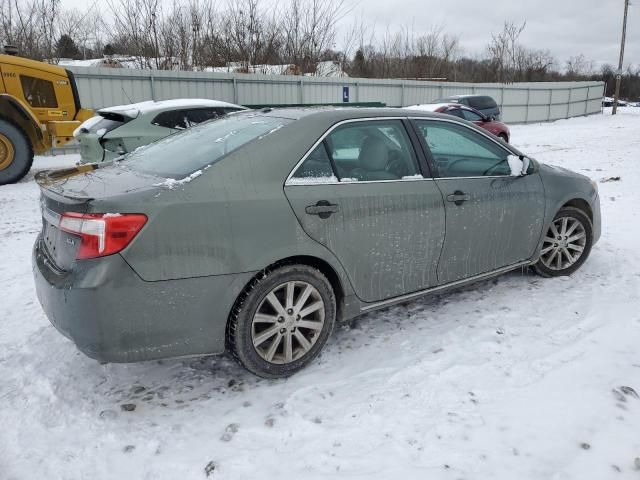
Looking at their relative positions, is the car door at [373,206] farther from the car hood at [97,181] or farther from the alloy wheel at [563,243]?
the alloy wheel at [563,243]

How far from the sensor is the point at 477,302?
13.2ft

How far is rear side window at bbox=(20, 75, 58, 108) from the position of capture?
9617mm

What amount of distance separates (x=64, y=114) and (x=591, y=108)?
3561 cm

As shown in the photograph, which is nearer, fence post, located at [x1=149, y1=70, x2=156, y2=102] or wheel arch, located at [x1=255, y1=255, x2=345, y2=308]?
wheel arch, located at [x1=255, y1=255, x2=345, y2=308]

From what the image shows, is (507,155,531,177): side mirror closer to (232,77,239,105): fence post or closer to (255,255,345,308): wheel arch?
(255,255,345,308): wheel arch

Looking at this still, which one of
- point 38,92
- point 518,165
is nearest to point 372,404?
point 518,165

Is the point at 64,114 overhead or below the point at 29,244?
overhead

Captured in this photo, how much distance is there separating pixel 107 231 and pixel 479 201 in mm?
2517

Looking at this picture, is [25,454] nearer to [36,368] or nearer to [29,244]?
[36,368]

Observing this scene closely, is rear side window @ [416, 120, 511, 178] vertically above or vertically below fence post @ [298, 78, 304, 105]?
below

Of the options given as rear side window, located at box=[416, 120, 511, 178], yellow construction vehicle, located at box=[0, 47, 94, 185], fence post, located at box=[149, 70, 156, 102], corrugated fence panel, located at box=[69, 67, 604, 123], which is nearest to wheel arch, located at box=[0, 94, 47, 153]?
yellow construction vehicle, located at box=[0, 47, 94, 185]

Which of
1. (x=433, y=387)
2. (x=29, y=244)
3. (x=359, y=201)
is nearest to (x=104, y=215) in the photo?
(x=359, y=201)

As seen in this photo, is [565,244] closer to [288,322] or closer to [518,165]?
[518,165]

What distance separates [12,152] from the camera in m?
9.10
